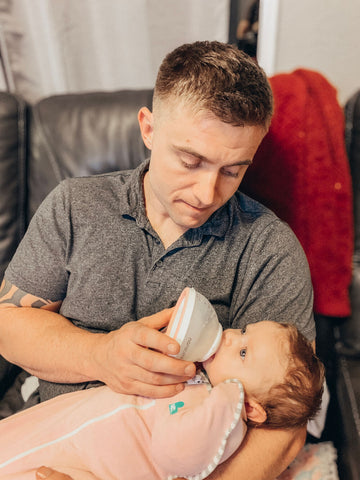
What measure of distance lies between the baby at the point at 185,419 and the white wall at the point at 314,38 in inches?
47.2

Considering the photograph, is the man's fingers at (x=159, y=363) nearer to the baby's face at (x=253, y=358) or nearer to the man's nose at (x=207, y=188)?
the baby's face at (x=253, y=358)

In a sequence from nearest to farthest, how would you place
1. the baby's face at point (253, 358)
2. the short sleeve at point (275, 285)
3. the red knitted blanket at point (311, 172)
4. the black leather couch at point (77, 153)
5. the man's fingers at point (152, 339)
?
1. the man's fingers at point (152, 339)
2. the baby's face at point (253, 358)
3. the short sleeve at point (275, 285)
4. the red knitted blanket at point (311, 172)
5. the black leather couch at point (77, 153)

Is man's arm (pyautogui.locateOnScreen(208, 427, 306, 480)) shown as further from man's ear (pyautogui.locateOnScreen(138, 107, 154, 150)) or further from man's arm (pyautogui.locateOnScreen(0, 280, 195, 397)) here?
man's ear (pyautogui.locateOnScreen(138, 107, 154, 150))

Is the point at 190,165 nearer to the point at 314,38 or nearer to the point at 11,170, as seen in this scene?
the point at 11,170

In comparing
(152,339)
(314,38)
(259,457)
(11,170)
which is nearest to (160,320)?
(152,339)

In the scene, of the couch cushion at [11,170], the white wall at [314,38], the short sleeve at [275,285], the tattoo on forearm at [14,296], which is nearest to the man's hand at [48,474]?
the tattoo on forearm at [14,296]

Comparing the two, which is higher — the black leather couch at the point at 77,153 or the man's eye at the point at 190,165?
the man's eye at the point at 190,165

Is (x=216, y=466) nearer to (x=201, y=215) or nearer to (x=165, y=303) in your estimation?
(x=165, y=303)

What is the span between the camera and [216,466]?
915mm

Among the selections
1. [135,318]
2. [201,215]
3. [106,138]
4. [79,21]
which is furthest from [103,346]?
[79,21]

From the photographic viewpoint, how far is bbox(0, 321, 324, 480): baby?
0.88m

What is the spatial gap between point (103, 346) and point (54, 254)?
0.33 meters

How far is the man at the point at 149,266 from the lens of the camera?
0.97 metres

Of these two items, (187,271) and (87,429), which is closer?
(87,429)
